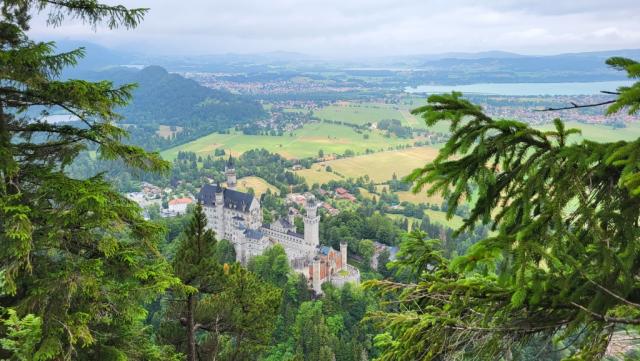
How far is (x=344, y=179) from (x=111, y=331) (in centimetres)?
8843

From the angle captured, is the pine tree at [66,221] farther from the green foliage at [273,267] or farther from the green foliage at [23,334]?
the green foliage at [273,267]

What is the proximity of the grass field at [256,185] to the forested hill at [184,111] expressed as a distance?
50010mm

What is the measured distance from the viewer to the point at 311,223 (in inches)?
2008

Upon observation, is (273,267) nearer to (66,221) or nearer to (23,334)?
(66,221)

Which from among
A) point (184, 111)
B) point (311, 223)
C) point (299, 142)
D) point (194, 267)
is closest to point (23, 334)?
point (194, 267)

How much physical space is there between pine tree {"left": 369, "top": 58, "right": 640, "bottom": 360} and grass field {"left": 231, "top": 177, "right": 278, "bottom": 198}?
78451mm

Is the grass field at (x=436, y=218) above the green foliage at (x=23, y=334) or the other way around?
the other way around

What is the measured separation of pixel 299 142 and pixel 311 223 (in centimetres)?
8058

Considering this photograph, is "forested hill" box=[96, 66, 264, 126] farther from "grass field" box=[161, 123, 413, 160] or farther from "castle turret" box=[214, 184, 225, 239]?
"castle turret" box=[214, 184, 225, 239]

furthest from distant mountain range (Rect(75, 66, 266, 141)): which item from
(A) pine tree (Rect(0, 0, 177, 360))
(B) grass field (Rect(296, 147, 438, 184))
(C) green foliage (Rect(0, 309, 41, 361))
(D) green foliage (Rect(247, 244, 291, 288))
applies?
(C) green foliage (Rect(0, 309, 41, 361))

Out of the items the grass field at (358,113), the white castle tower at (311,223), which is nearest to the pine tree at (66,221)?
the white castle tower at (311,223)

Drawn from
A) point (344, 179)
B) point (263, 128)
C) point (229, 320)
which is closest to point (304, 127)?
point (263, 128)

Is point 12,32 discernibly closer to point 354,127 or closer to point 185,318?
point 185,318

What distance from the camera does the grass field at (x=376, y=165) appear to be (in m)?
96.6
